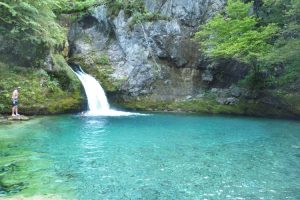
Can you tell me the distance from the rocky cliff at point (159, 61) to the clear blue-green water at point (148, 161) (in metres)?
7.53

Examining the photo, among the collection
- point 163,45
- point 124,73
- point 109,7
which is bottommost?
point 124,73

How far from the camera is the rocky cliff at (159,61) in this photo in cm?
2667

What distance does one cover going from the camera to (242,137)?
16000 mm

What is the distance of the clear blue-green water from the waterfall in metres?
5.02

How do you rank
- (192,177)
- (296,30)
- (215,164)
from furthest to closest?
(296,30), (215,164), (192,177)

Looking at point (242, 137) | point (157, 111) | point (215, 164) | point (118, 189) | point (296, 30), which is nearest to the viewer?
point (118, 189)

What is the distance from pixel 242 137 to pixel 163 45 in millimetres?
13613

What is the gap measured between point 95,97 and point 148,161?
1446cm

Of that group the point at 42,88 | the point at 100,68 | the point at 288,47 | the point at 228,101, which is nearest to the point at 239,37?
the point at 288,47

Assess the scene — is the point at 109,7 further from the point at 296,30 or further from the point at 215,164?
the point at 215,164

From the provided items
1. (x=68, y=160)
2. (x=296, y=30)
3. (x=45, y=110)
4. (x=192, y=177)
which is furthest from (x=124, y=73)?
(x=192, y=177)

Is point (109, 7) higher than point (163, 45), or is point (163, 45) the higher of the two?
point (109, 7)

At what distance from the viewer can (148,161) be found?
11.3 meters

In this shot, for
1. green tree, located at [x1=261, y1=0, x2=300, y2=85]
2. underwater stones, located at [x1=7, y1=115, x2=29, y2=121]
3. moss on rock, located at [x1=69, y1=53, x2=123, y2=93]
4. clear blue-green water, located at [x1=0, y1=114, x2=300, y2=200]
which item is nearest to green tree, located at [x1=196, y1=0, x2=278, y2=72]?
green tree, located at [x1=261, y1=0, x2=300, y2=85]
